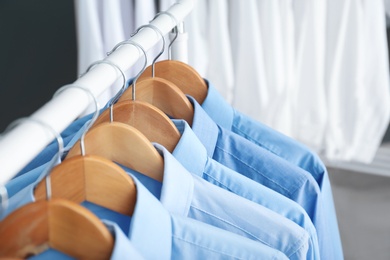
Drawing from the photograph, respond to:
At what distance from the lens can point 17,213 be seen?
541mm

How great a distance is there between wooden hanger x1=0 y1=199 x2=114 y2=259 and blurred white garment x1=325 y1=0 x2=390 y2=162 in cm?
108

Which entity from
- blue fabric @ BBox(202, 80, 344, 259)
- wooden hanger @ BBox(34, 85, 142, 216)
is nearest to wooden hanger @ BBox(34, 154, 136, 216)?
wooden hanger @ BBox(34, 85, 142, 216)

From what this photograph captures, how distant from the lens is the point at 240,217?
782 millimetres

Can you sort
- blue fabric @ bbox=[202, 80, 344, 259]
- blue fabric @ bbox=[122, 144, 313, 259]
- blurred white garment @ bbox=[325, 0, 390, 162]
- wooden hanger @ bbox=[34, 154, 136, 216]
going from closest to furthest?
wooden hanger @ bbox=[34, 154, 136, 216]
blue fabric @ bbox=[122, 144, 313, 259]
blue fabric @ bbox=[202, 80, 344, 259]
blurred white garment @ bbox=[325, 0, 390, 162]

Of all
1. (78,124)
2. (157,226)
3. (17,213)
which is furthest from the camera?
(78,124)

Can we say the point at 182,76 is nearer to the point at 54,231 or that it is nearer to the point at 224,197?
the point at 224,197

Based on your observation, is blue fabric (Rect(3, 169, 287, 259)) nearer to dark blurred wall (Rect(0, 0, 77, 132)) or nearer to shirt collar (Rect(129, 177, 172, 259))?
shirt collar (Rect(129, 177, 172, 259))

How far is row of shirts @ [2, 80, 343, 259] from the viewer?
0.68m

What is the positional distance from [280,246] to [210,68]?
2.77 ft

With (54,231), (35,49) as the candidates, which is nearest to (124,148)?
(54,231)

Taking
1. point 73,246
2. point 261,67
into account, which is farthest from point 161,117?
point 261,67

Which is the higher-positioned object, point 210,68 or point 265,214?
point 265,214

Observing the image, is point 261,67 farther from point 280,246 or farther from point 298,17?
point 280,246

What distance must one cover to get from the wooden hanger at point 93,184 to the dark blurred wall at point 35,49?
1.26m
